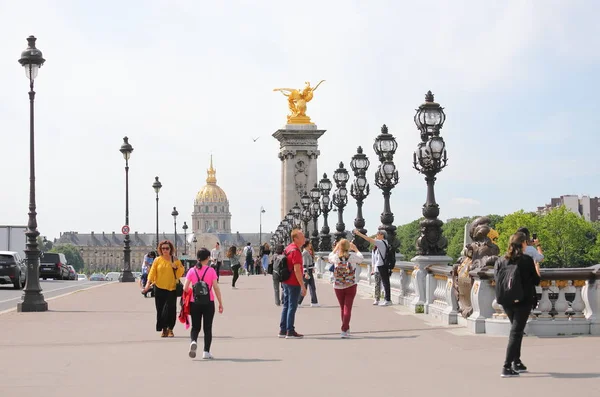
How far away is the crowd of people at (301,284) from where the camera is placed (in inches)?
536

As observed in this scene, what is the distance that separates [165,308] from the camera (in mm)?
19453

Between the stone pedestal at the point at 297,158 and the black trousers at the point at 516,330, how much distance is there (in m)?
87.2

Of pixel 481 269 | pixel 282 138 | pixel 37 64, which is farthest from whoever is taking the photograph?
pixel 282 138

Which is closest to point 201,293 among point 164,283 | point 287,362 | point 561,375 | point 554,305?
point 287,362

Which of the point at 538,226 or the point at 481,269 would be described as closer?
the point at 481,269

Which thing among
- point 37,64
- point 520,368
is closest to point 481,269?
point 520,368

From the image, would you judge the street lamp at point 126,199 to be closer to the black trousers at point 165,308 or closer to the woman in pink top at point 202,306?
the black trousers at point 165,308

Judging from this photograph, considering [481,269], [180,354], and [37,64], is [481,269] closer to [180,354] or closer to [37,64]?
[180,354]

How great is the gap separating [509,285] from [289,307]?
6395 mm

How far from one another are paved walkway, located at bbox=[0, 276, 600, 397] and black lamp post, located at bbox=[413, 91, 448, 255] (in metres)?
1.86

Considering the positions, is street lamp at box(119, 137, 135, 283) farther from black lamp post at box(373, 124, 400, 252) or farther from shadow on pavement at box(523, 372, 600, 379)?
shadow on pavement at box(523, 372, 600, 379)

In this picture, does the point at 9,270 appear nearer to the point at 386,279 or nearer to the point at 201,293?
the point at 386,279

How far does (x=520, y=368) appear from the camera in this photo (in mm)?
13562

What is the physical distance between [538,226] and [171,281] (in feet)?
389
